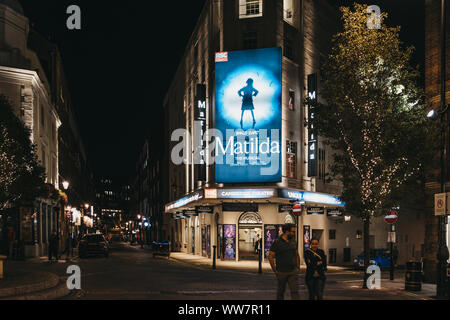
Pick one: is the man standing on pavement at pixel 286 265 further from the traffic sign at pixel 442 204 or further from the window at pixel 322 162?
the window at pixel 322 162

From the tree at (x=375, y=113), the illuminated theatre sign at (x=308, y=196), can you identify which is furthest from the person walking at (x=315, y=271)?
the illuminated theatre sign at (x=308, y=196)

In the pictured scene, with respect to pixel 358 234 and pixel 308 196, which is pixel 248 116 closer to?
pixel 308 196

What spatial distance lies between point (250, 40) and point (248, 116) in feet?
17.5

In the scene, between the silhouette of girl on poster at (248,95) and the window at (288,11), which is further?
the window at (288,11)

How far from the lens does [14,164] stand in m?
20.4

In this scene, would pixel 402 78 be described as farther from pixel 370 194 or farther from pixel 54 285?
pixel 54 285

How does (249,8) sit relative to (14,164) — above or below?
above

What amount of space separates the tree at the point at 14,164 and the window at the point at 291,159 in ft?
54.8

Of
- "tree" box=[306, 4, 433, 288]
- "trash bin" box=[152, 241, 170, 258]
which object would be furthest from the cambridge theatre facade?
"tree" box=[306, 4, 433, 288]

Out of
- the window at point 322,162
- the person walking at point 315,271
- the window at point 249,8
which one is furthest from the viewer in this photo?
the window at point 322,162

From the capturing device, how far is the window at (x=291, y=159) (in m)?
34.4

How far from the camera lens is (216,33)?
37031mm

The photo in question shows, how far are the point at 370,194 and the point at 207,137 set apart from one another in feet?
55.8

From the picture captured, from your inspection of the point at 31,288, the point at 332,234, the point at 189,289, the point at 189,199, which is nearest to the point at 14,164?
the point at 31,288
